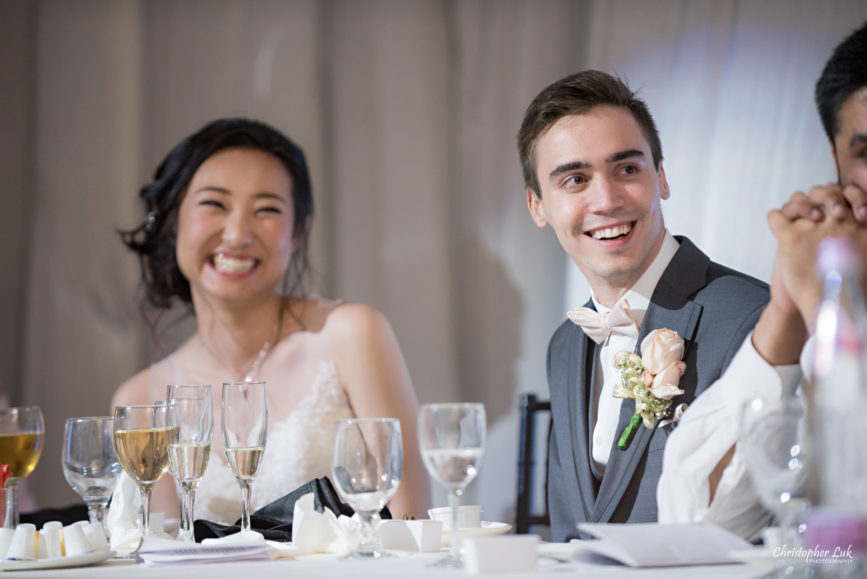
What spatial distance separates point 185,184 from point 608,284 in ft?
4.98

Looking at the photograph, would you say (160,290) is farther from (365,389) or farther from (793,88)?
(793,88)

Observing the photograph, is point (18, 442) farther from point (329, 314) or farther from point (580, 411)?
point (329, 314)

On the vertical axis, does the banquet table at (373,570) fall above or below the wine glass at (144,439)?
below

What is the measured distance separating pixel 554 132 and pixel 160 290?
5.47 ft

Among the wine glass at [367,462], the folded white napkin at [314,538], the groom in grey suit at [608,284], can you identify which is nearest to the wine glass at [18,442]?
the folded white napkin at [314,538]

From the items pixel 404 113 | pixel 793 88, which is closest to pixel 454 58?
pixel 404 113

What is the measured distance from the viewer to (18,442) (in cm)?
173

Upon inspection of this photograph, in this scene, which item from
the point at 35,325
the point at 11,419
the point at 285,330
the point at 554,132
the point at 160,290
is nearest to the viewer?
the point at 11,419

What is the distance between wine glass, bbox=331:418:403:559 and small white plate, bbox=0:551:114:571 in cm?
42

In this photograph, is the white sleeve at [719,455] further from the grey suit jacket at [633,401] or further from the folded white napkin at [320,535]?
the folded white napkin at [320,535]

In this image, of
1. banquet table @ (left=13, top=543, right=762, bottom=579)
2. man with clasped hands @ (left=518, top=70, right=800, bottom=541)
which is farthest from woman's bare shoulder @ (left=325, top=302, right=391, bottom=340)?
banquet table @ (left=13, top=543, right=762, bottom=579)

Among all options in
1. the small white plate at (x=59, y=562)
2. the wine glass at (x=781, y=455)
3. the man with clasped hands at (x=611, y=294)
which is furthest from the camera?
the man with clasped hands at (x=611, y=294)

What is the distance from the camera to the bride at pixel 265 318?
2.82 meters

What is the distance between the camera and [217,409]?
2.81 metres
